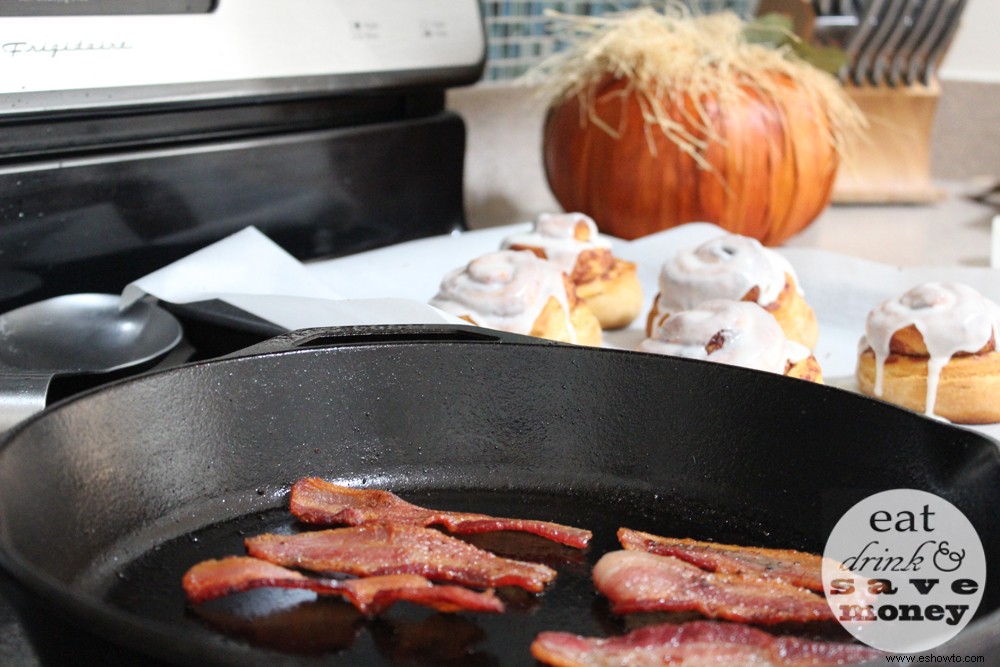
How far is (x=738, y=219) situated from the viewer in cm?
154

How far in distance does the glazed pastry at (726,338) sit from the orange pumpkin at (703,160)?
1.81 feet

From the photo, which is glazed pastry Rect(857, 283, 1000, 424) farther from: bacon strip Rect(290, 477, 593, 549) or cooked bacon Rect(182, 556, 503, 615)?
cooked bacon Rect(182, 556, 503, 615)

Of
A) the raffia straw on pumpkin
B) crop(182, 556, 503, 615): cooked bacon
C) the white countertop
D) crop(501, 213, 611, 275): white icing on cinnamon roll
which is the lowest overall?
the white countertop

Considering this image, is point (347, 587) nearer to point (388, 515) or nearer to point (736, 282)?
point (388, 515)

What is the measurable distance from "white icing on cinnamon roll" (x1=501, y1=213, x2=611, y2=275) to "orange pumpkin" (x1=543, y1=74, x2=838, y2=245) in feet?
0.65

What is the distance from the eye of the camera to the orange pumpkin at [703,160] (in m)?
1.48

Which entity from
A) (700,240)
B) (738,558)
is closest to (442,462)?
(738,558)

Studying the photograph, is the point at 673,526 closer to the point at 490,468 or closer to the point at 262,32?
the point at 490,468

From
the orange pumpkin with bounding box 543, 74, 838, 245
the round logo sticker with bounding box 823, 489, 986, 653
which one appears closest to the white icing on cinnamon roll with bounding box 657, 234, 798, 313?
the orange pumpkin with bounding box 543, 74, 838, 245

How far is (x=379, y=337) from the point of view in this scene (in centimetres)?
75

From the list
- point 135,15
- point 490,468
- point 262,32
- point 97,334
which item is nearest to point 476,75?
point 262,32

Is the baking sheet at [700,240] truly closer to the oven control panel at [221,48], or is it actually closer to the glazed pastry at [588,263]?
the glazed pastry at [588,263]

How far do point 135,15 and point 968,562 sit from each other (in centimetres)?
89

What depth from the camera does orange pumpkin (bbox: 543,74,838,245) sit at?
1484 millimetres
